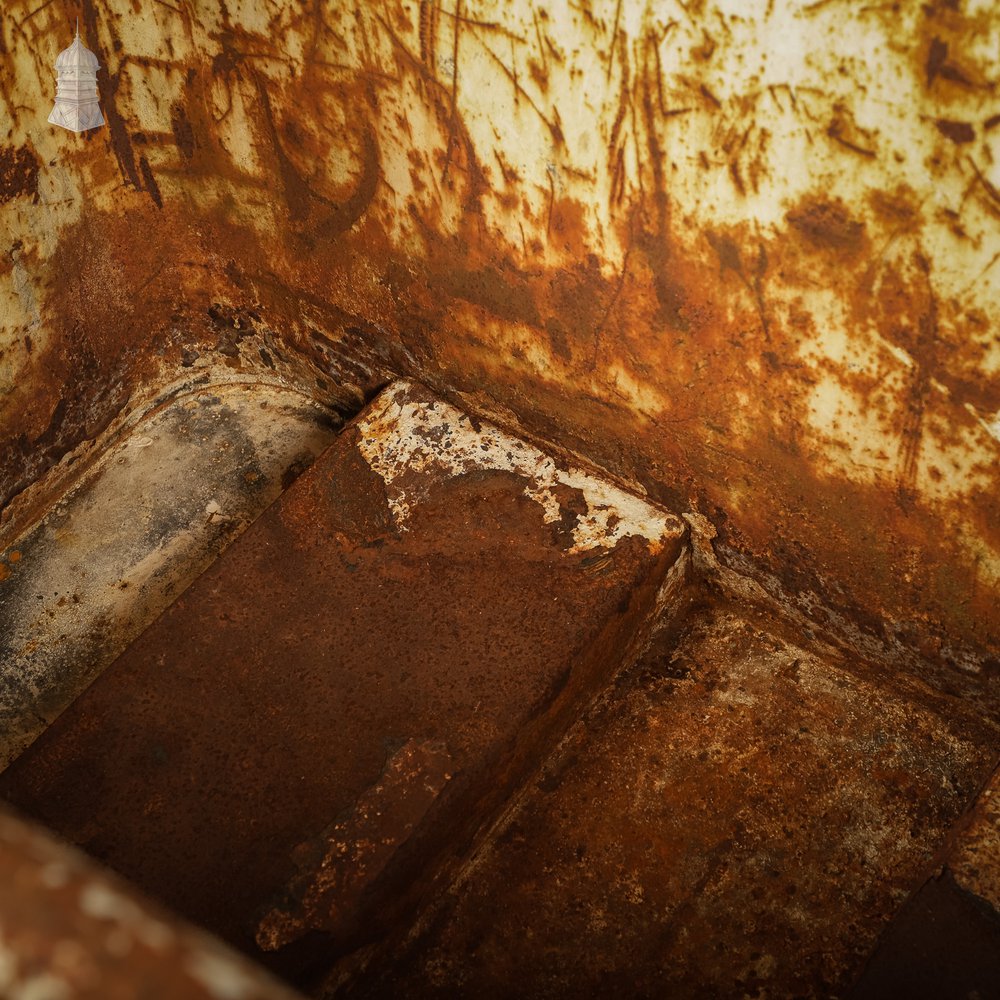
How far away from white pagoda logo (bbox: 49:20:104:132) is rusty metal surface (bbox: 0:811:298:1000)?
67.0 inches

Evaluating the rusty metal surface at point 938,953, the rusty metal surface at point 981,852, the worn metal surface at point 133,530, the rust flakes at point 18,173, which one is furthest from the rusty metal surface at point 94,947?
the rust flakes at point 18,173

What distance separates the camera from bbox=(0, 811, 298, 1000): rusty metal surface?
614 millimetres

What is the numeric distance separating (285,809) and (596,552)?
677mm

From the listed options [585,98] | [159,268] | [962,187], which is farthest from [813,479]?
[159,268]

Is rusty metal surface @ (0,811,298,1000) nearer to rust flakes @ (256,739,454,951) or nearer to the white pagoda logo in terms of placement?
rust flakes @ (256,739,454,951)

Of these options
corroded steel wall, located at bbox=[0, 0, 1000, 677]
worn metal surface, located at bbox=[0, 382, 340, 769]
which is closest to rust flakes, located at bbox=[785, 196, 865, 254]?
corroded steel wall, located at bbox=[0, 0, 1000, 677]

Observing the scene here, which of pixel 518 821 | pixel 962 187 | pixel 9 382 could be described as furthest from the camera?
pixel 9 382

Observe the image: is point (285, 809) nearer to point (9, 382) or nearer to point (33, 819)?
point (33, 819)

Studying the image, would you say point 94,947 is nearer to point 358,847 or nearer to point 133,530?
point 358,847

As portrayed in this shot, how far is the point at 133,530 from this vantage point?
2.09 m

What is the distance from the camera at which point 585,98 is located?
1.33 meters

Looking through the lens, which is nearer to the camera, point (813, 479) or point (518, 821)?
point (813, 479)

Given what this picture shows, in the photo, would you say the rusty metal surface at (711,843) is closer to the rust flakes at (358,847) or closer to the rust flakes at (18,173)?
the rust flakes at (358,847)

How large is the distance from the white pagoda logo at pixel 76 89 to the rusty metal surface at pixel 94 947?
67.0 inches
